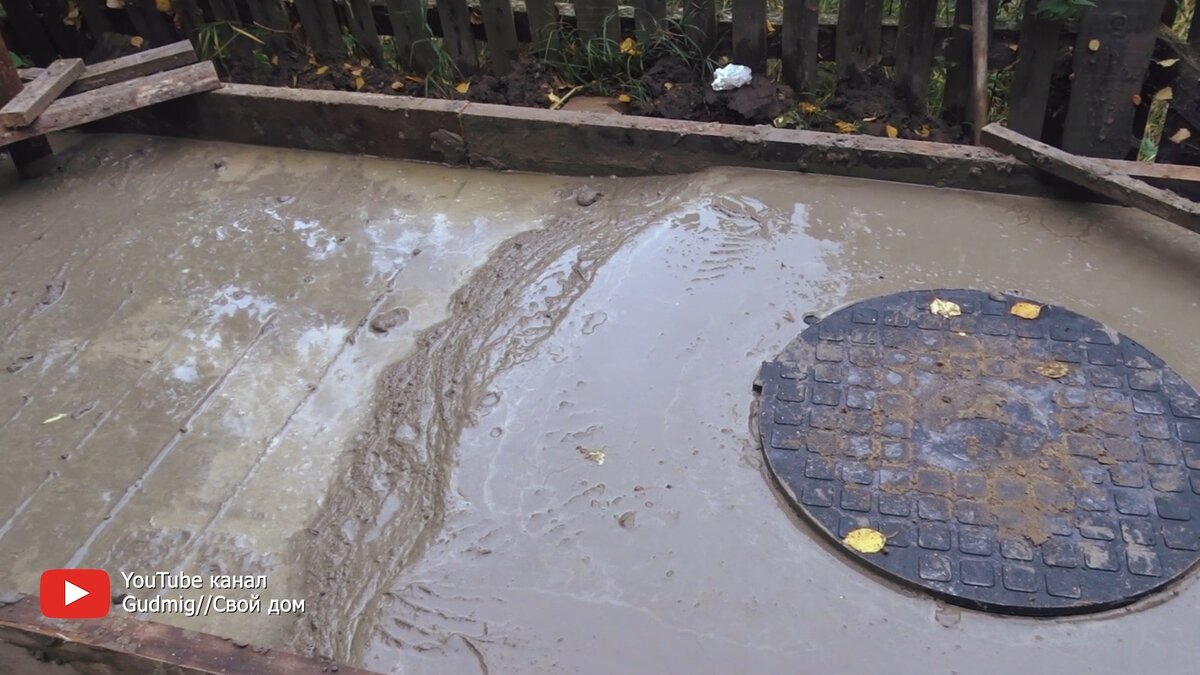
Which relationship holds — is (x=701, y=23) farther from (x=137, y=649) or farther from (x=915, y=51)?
(x=137, y=649)

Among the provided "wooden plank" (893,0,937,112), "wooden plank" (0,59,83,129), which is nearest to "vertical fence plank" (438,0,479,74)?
"wooden plank" (0,59,83,129)

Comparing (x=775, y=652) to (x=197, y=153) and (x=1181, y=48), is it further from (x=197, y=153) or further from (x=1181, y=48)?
(x=197, y=153)

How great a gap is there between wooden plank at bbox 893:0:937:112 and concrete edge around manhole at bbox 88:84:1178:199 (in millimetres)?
617

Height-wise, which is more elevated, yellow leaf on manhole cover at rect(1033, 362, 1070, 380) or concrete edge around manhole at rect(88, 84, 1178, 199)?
concrete edge around manhole at rect(88, 84, 1178, 199)

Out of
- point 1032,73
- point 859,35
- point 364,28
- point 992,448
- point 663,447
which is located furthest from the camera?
point 364,28

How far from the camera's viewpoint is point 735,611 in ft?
7.69

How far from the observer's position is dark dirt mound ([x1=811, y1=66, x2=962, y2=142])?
13.4 ft

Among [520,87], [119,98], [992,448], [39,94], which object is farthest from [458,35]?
[992,448]

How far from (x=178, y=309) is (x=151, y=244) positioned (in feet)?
1.58

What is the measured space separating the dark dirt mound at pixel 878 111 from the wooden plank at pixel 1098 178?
521 mm

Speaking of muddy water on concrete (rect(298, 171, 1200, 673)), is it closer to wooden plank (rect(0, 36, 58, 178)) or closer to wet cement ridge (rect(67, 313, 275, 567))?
wet cement ridge (rect(67, 313, 275, 567))

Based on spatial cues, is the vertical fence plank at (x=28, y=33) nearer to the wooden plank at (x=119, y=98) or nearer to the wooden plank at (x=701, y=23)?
the wooden plank at (x=119, y=98)

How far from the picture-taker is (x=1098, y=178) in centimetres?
327

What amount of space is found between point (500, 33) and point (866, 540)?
9.91 feet
